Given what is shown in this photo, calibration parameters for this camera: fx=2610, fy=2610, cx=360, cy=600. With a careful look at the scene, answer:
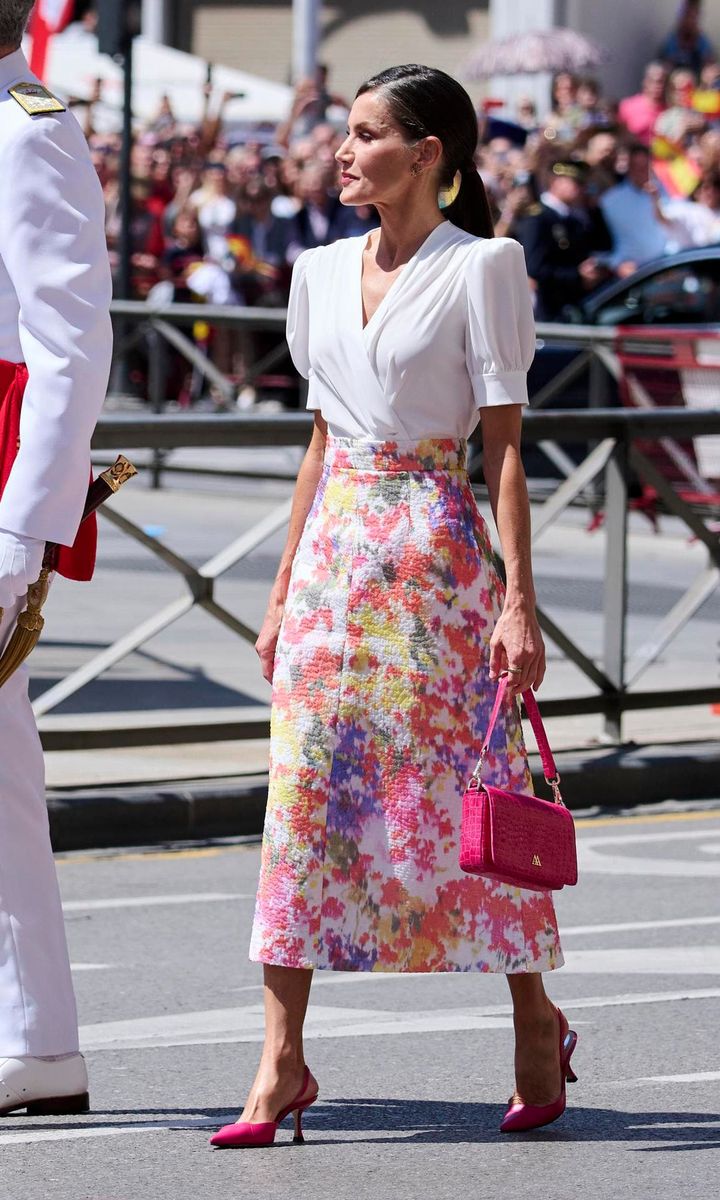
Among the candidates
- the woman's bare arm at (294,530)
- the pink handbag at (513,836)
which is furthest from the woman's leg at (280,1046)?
the woman's bare arm at (294,530)

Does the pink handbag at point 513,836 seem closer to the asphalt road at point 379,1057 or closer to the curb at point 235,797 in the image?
the asphalt road at point 379,1057

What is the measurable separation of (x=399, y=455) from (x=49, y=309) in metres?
0.70

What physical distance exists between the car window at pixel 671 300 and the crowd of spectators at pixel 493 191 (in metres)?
1.06

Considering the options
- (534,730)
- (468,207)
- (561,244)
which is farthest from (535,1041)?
(561,244)

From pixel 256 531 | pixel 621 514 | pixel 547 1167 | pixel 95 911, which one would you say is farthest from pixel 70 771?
pixel 547 1167

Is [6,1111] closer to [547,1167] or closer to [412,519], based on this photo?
[547,1167]

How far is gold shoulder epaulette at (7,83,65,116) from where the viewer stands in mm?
4480

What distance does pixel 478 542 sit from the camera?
4758 mm

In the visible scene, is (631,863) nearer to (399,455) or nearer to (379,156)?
(399,455)

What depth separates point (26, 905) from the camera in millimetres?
4746

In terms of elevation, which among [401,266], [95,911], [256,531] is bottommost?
[95,911]

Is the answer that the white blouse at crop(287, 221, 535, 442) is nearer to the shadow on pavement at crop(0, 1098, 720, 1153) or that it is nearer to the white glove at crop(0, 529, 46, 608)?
the white glove at crop(0, 529, 46, 608)

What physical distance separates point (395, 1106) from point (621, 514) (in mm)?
4417

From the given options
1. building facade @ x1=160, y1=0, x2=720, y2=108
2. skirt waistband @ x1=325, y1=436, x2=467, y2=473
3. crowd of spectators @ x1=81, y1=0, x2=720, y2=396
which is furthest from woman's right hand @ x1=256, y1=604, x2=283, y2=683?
building facade @ x1=160, y1=0, x2=720, y2=108
